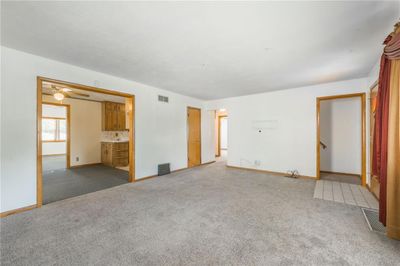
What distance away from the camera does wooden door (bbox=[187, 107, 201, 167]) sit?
590cm

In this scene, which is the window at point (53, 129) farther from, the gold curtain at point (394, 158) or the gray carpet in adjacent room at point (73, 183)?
the gold curtain at point (394, 158)

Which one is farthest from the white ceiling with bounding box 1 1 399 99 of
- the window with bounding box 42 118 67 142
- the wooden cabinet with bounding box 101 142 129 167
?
the window with bounding box 42 118 67 142

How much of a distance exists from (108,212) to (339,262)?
2.93 m

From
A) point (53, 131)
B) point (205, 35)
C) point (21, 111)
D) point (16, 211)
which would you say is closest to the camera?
point (205, 35)

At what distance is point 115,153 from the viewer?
5926mm

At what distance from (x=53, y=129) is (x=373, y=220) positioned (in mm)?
12054

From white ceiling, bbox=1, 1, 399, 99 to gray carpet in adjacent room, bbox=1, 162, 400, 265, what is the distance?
2507mm

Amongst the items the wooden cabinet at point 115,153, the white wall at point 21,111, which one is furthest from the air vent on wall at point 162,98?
the wooden cabinet at point 115,153

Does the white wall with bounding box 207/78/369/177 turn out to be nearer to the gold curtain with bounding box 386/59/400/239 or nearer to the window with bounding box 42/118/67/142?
the gold curtain with bounding box 386/59/400/239

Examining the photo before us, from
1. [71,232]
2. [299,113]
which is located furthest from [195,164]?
[71,232]

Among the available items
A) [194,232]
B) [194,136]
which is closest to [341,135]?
[194,136]

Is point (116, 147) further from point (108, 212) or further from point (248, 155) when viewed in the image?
point (248, 155)

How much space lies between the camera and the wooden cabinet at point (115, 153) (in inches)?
233

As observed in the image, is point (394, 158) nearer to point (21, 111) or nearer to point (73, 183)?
point (21, 111)
